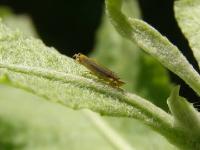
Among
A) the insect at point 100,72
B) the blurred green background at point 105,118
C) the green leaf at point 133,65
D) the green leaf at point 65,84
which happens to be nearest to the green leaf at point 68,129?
the blurred green background at point 105,118

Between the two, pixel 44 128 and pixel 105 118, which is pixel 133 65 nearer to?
pixel 105 118

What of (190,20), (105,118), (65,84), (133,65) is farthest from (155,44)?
(133,65)

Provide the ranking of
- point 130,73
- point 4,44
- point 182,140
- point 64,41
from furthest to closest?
1. point 64,41
2. point 130,73
3. point 4,44
4. point 182,140

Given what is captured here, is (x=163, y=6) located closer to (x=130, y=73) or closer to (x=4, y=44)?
(x=130, y=73)

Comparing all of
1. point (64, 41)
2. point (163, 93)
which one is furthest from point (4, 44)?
point (64, 41)

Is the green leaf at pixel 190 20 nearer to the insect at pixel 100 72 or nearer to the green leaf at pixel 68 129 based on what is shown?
the insect at pixel 100 72
